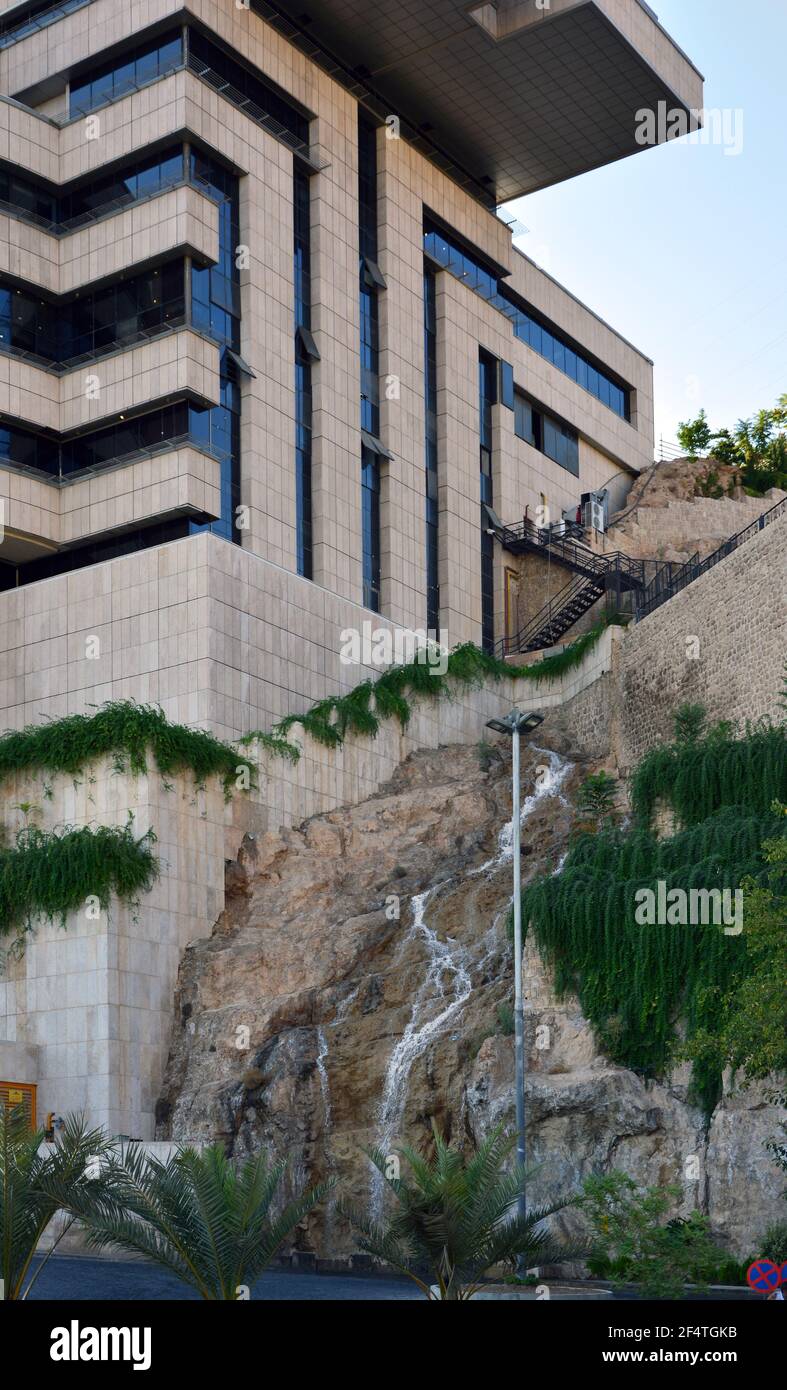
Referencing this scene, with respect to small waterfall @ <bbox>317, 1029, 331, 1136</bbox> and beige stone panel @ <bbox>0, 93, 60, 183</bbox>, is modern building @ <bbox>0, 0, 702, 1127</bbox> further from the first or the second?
small waterfall @ <bbox>317, 1029, 331, 1136</bbox>

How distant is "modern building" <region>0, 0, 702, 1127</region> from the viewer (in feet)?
165

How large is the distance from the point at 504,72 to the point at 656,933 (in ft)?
117

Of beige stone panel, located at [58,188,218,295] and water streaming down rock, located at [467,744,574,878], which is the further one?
beige stone panel, located at [58,188,218,295]

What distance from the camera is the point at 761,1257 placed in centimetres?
2811

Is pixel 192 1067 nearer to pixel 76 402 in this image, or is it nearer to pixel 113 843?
pixel 113 843

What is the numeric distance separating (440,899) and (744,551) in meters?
11.2

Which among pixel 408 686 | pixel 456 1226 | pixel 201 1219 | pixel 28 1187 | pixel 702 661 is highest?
pixel 408 686

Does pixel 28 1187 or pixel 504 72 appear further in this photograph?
pixel 504 72

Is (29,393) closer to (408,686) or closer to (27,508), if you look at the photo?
(27,508)

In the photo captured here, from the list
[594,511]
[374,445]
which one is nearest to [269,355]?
[374,445]

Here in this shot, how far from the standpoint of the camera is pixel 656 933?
111 feet

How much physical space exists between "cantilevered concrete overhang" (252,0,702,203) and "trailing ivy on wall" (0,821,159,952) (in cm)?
2681

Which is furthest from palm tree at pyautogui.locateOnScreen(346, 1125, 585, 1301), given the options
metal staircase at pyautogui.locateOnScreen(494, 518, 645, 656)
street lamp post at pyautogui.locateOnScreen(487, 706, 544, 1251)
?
metal staircase at pyautogui.locateOnScreen(494, 518, 645, 656)
